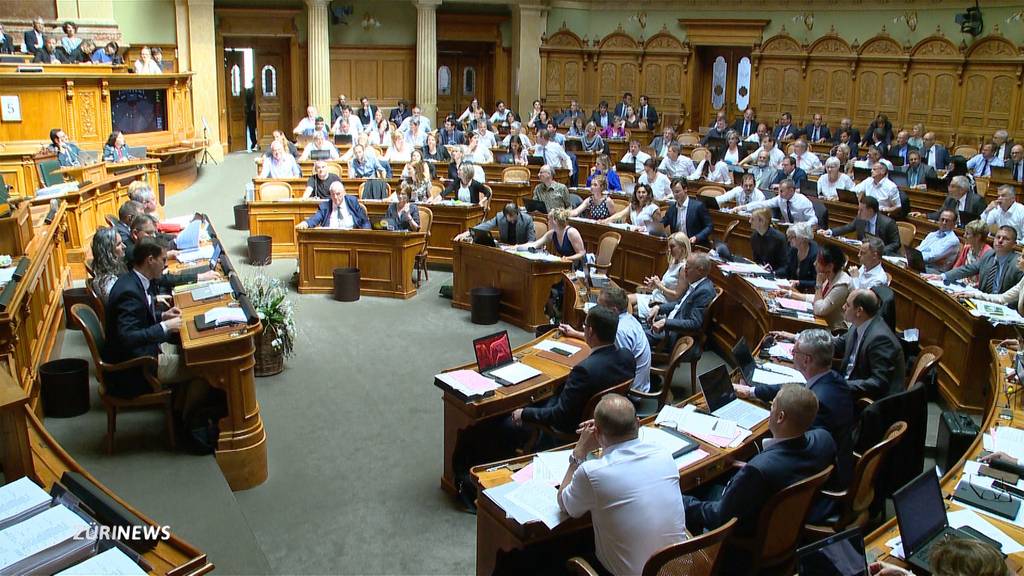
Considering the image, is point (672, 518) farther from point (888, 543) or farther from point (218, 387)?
point (218, 387)

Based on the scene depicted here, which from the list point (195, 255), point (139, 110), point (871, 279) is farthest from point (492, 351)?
point (139, 110)

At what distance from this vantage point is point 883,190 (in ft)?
35.7

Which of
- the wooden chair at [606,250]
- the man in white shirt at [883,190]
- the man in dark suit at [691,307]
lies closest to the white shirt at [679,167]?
the man in white shirt at [883,190]

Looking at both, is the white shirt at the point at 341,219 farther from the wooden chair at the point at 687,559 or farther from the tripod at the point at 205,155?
the tripod at the point at 205,155

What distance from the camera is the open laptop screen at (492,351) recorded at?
589 cm

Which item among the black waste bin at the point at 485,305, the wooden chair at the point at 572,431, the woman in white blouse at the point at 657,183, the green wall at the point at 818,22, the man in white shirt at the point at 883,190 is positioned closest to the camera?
the wooden chair at the point at 572,431

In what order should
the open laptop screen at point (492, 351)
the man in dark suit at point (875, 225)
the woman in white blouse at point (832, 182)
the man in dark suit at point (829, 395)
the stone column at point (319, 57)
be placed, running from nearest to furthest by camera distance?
the man in dark suit at point (829, 395)
the open laptop screen at point (492, 351)
the man in dark suit at point (875, 225)
the woman in white blouse at point (832, 182)
the stone column at point (319, 57)

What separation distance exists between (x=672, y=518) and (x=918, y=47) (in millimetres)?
17187

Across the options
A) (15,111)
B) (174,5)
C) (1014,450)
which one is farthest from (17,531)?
(174,5)

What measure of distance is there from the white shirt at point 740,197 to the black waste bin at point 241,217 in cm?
743

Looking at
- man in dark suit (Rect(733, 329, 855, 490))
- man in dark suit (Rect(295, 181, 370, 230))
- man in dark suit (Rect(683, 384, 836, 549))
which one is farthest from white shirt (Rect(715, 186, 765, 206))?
man in dark suit (Rect(683, 384, 836, 549))

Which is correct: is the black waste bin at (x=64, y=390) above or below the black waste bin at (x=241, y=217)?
below

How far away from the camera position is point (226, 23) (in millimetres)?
20453

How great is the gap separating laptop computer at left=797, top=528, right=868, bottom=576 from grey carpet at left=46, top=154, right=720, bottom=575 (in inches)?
92.0
